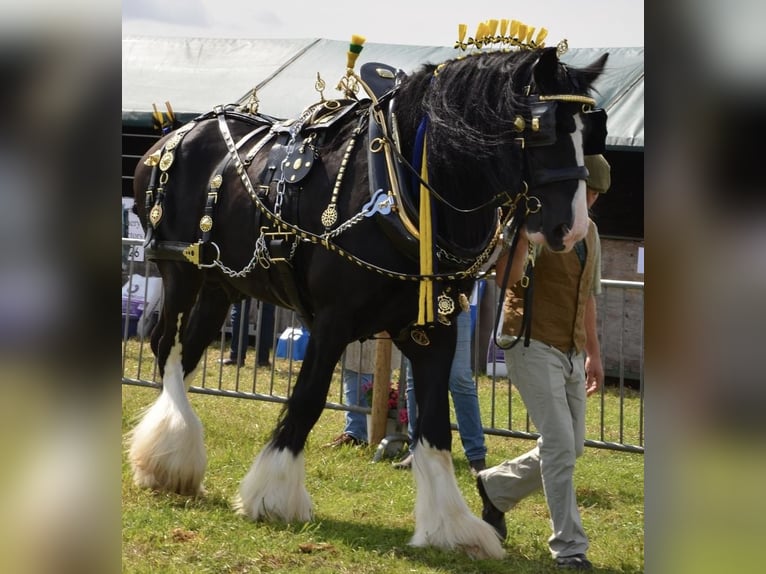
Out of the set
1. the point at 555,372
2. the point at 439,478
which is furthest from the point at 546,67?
the point at 439,478

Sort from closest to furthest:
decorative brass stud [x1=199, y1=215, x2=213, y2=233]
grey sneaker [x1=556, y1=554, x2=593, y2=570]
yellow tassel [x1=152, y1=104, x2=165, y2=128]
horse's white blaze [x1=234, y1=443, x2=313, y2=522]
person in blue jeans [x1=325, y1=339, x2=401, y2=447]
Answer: grey sneaker [x1=556, y1=554, x2=593, y2=570], horse's white blaze [x1=234, y1=443, x2=313, y2=522], decorative brass stud [x1=199, y1=215, x2=213, y2=233], yellow tassel [x1=152, y1=104, x2=165, y2=128], person in blue jeans [x1=325, y1=339, x2=401, y2=447]

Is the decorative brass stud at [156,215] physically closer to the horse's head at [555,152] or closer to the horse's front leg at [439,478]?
the horse's front leg at [439,478]

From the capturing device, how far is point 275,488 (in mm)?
4441

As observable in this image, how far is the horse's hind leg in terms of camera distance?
5.10 m

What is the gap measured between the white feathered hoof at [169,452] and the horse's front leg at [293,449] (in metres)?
0.66

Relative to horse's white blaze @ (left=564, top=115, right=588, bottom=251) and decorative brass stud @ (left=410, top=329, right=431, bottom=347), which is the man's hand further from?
horse's white blaze @ (left=564, top=115, right=588, bottom=251)

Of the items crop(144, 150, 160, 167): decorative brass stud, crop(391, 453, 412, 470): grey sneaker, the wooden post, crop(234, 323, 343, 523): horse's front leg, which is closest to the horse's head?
crop(234, 323, 343, 523): horse's front leg

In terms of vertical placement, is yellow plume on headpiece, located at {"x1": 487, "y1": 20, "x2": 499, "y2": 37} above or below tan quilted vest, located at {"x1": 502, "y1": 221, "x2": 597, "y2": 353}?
above

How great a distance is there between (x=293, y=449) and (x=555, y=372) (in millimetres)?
1244

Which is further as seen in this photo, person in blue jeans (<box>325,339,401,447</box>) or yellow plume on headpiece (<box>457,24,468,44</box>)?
person in blue jeans (<box>325,339,401,447</box>)

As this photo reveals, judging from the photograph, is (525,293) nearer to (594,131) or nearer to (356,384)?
(594,131)

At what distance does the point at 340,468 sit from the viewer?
5.95 m

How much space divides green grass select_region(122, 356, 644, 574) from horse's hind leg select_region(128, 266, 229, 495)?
5.1 inches

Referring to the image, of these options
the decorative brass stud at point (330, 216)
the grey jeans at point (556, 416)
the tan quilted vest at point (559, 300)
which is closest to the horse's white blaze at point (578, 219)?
the tan quilted vest at point (559, 300)
